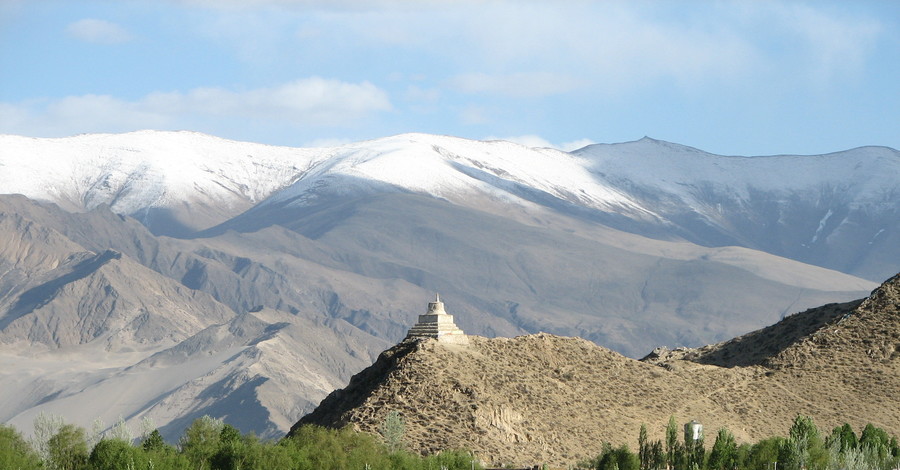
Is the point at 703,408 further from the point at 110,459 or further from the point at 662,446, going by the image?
the point at 110,459

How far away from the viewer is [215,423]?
11512 cm

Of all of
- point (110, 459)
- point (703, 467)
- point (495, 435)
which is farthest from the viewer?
point (495, 435)

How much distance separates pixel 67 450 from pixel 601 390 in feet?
123

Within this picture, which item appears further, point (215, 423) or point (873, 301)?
point (873, 301)

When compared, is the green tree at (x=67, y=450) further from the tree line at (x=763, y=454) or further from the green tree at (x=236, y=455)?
the tree line at (x=763, y=454)

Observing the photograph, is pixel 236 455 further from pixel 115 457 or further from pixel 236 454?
pixel 115 457

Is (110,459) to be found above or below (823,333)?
below

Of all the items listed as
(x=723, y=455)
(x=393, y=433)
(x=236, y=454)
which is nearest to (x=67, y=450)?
(x=236, y=454)

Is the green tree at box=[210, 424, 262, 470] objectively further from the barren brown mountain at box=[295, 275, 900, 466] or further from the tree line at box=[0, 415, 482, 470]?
the barren brown mountain at box=[295, 275, 900, 466]

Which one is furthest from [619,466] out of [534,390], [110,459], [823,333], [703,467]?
[823,333]

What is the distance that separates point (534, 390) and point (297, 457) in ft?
80.5

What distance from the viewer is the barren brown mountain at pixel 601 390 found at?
107625mm

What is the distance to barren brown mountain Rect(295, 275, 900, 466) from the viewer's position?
108m

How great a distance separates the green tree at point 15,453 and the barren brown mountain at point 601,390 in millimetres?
19087
